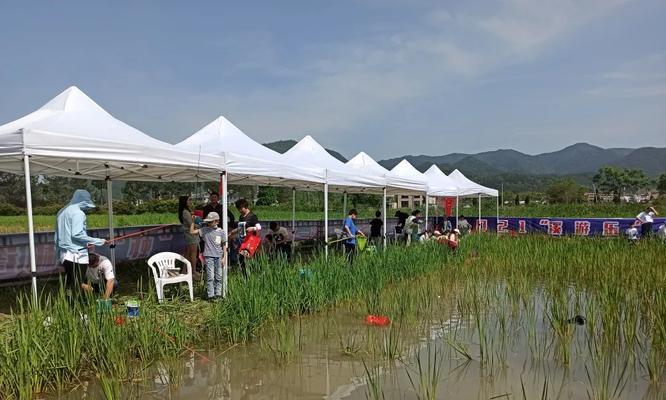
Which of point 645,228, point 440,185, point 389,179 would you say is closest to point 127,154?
point 389,179

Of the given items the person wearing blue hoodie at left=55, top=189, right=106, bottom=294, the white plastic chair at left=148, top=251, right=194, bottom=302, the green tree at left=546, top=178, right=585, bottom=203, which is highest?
the person wearing blue hoodie at left=55, top=189, right=106, bottom=294

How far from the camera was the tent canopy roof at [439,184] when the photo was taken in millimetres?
16500

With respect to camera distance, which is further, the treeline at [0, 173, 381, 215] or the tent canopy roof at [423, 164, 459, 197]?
the treeline at [0, 173, 381, 215]

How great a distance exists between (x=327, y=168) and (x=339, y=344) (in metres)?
5.04

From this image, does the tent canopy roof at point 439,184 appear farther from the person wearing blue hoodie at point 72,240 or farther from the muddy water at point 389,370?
the person wearing blue hoodie at point 72,240

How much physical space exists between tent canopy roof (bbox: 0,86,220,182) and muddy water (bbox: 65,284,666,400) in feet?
8.14

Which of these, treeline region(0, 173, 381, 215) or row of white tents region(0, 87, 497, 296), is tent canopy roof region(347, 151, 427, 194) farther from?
treeline region(0, 173, 381, 215)

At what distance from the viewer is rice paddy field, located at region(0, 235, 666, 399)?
376 centimetres

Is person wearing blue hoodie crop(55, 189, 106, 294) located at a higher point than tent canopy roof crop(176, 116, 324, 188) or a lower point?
lower

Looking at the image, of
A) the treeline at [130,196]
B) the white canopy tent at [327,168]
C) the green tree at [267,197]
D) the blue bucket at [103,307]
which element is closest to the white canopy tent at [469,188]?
the treeline at [130,196]

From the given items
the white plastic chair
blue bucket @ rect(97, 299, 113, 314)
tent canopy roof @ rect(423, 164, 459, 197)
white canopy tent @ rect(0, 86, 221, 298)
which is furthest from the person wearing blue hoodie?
tent canopy roof @ rect(423, 164, 459, 197)

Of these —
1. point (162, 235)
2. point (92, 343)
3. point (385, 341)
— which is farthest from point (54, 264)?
point (385, 341)

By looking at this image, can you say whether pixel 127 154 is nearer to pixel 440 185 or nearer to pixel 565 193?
pixel 440 185

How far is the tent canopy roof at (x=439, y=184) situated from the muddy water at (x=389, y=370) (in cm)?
1101
